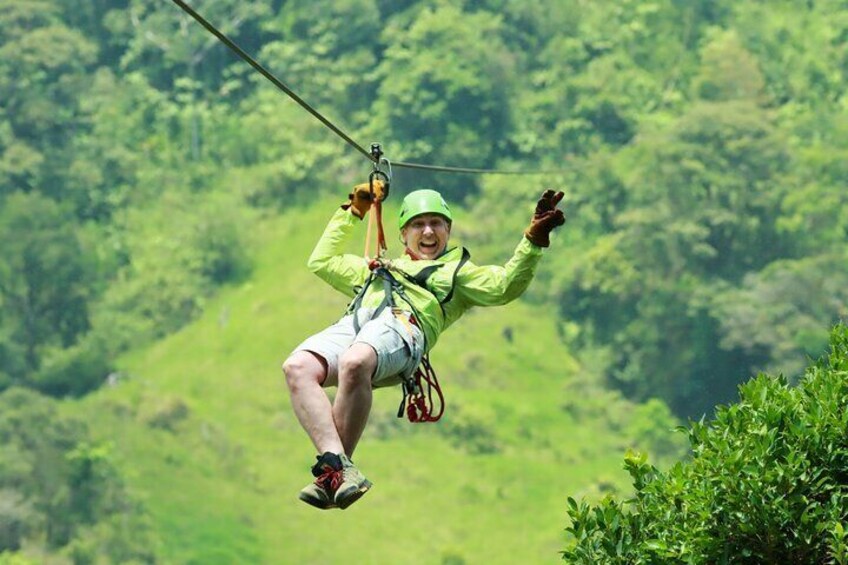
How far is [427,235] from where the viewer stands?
6.99m

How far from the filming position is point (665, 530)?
6414 mm

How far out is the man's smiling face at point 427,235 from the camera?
698 centimetres

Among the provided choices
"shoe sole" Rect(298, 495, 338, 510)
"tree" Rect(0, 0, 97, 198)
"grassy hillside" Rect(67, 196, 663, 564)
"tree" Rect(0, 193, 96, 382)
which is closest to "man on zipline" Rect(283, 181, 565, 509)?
→ "shoe sole" Rect(298, 495, 338, 510)

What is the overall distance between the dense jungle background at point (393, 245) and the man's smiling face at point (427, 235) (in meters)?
30.7

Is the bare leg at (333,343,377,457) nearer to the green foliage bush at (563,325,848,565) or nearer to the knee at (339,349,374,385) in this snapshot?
the knee at (339,349,374,385)

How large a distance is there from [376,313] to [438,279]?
13.4 inches

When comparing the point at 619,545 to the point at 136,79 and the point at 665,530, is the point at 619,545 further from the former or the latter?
the point at 136,79

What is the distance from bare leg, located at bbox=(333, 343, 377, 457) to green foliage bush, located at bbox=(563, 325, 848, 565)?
103 cm

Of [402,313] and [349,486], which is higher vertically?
[402,313]

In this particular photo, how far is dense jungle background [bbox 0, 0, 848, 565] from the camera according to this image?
41.1 metres

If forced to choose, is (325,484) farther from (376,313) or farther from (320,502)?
(376,313)

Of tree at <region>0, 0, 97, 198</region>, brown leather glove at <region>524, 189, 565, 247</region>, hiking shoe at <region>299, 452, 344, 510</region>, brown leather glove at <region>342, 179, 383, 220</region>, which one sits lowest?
hiking shoe at <region>299, 452, 344, 510</region>

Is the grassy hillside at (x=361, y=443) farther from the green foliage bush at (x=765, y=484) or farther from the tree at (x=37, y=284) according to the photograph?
the green foliage bush at (x=765, y=484)

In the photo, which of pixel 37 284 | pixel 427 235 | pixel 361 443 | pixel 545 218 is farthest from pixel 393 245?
pixel 545 218
